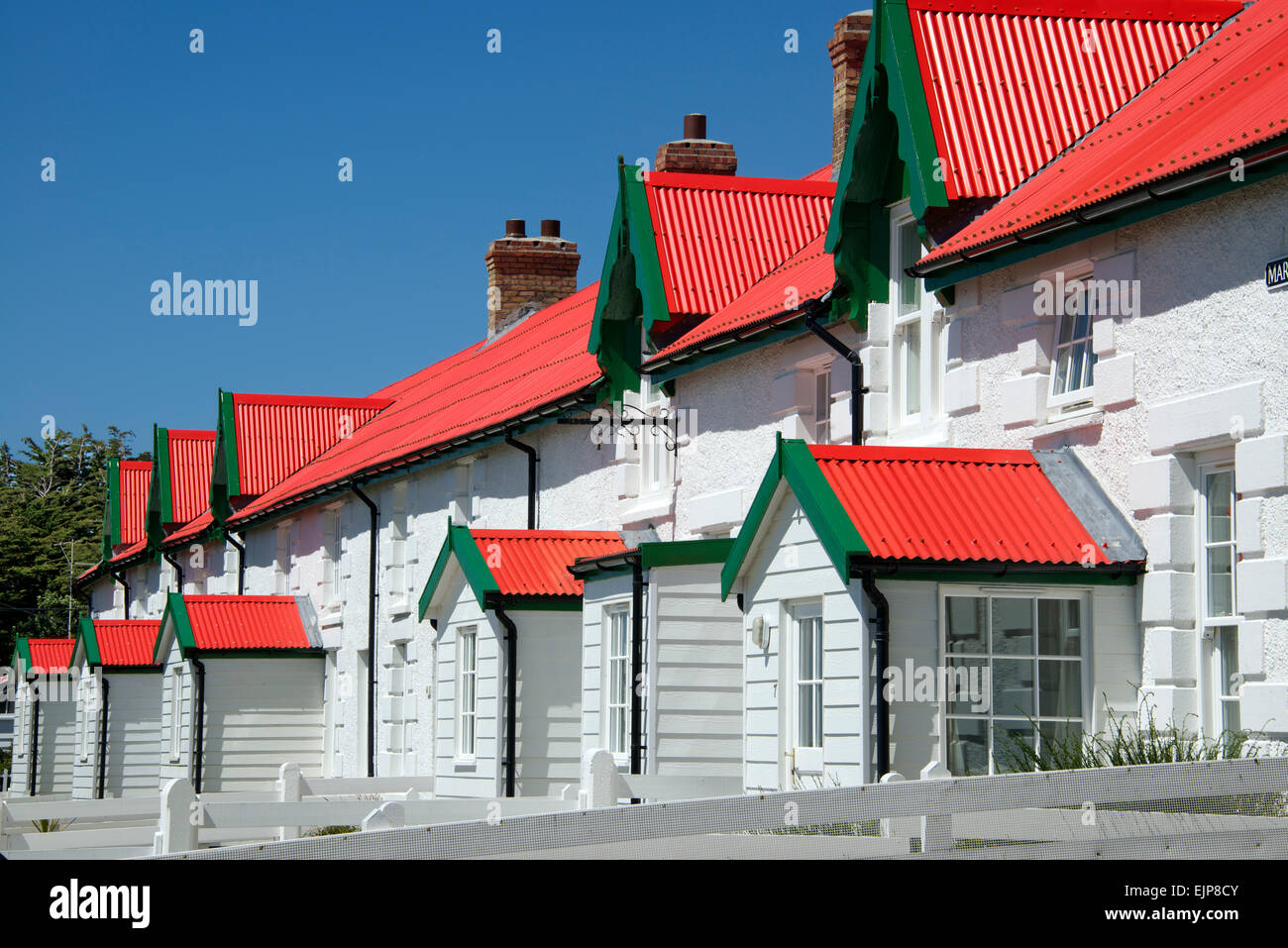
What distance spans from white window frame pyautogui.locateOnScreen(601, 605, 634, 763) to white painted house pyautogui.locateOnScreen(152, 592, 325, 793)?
16146 millimetres

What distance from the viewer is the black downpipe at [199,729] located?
32.3m

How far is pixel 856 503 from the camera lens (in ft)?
42.2

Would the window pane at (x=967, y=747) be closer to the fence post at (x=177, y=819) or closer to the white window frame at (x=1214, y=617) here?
the white window frame at (x=1214, y=617)

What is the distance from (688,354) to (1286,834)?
461 inches

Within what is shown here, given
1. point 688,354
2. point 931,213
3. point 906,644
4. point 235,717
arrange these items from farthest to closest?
1. point 235,717
2. point 688,354
3. point 931,213
4. point 906,644

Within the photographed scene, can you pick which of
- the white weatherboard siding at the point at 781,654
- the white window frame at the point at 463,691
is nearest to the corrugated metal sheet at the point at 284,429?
the white window frame at the point at 463,691

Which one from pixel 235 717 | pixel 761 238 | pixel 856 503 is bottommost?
pixel 235 717

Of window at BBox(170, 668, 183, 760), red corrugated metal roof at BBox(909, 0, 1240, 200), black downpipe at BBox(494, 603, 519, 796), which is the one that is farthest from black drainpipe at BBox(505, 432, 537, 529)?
window at BBox(170, 668, 183, 760)

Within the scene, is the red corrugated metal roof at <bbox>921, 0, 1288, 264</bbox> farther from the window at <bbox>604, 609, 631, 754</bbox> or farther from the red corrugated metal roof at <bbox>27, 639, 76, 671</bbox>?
the red corrugated metal roof at <bbox>27, 639, 76, 671</bbox>

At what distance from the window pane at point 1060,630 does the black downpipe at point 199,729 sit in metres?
22.4
